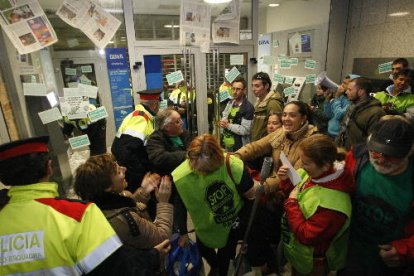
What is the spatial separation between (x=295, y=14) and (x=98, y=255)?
6446mm

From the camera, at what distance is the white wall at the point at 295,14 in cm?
489

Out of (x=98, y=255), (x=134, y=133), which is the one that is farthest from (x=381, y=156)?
(x=134, y=133)

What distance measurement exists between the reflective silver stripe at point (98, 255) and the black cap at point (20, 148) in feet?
1.67

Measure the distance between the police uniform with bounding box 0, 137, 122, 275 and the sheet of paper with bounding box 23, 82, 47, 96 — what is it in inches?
55.3

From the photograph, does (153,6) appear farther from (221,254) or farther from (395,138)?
(395,138)

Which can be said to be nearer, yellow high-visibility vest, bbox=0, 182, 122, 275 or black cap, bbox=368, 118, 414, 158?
yellow high-visibility vest, bbox=0, 182, 122, 275

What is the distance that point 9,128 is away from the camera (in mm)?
2145

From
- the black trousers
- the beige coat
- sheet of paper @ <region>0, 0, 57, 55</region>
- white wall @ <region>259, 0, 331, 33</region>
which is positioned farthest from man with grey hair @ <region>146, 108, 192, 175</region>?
white wall @ <region>259, 0, 331, 33</region>

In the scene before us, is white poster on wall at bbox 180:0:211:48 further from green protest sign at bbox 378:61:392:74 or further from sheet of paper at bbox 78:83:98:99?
green protest sign at bbox 378:61:392:74

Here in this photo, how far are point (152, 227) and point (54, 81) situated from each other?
2370 mm

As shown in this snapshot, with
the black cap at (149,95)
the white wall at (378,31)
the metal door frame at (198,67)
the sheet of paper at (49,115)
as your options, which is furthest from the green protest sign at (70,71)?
the white wall at (378,31)

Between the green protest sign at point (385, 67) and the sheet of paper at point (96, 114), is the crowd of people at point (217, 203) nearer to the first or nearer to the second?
the sheet of paper at point (96, 114)

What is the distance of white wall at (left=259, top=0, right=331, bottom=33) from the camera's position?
4.89 meters

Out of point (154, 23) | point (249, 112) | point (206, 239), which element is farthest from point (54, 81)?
point (206, 239)
